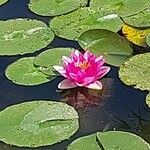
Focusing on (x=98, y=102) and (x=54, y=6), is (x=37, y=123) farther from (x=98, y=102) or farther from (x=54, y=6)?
(x=54, y=6)

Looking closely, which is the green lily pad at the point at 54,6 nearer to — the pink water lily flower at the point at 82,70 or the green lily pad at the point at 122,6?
the green lily pad at the point at 122,6

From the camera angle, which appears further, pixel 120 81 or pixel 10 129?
pixel 120 81

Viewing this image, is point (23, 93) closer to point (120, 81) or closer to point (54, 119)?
point (54, 119)

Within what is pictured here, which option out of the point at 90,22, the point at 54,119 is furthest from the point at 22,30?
the point at 54,119

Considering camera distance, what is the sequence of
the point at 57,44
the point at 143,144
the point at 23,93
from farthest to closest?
1. the point at 57,44
2. the point at 23,93
3. the point at 143,144

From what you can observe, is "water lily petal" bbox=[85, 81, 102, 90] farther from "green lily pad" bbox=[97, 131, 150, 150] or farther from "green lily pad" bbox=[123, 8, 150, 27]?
"green lily pad" bbox=[123, 8, 150, 27]

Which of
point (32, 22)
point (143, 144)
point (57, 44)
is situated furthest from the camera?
point (32, 22)

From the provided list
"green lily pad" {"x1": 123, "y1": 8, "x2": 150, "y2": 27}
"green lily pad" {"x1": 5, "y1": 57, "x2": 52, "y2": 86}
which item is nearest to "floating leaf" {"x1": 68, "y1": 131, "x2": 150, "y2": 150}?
"green lily pad" {"x1": 5, "y1": 57, "x2": 52, "y2": 86}
